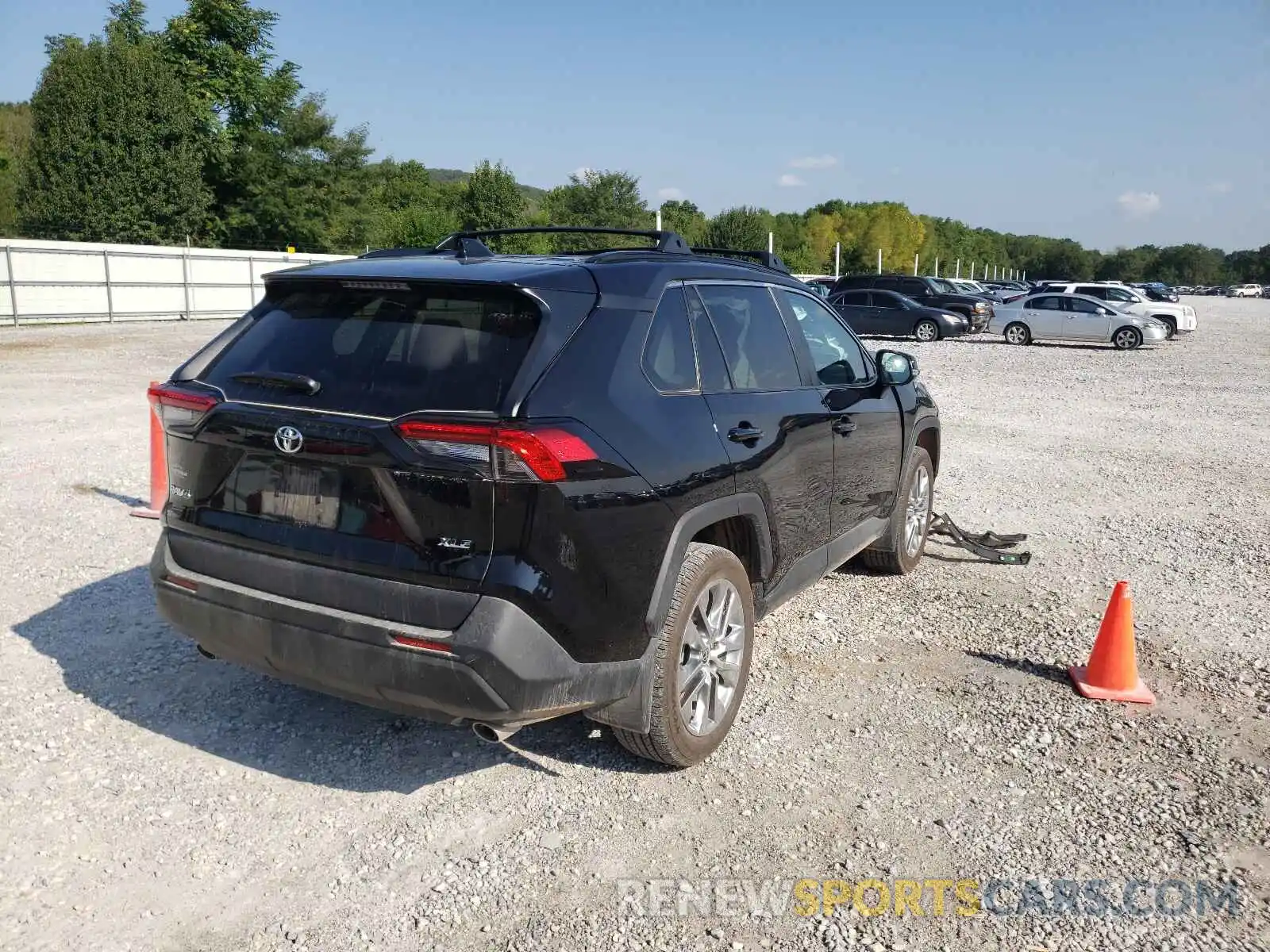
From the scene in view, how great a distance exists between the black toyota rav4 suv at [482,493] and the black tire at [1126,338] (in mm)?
27280

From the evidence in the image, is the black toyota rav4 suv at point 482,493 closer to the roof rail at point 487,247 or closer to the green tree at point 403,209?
the roof rail at point 487,247

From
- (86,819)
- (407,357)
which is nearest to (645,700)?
(407,357)

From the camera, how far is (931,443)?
664cm

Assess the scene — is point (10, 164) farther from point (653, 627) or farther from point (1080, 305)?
point (653, 627)

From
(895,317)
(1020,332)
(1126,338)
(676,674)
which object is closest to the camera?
(676,674)

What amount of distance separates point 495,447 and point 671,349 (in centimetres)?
102

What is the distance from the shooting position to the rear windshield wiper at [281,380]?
329cm

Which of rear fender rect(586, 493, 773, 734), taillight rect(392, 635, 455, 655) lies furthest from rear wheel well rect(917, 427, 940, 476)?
taillight rect(392, 635, 455, 655)

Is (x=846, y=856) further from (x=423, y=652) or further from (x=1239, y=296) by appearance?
(x=1239, y=296)

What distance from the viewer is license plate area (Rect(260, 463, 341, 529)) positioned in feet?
10.4

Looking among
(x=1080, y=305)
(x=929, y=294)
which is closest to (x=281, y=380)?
(x=1080, y=305)

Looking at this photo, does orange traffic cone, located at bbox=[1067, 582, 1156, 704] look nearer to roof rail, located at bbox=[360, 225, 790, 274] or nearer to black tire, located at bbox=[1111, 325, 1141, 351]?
roof rail, located at bbox=[360, 225, 790, 274]

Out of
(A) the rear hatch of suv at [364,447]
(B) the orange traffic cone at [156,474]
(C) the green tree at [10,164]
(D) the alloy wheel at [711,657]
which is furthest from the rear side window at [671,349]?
(C) the green tree at [10,164]

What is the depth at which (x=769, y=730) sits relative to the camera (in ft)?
13.8
